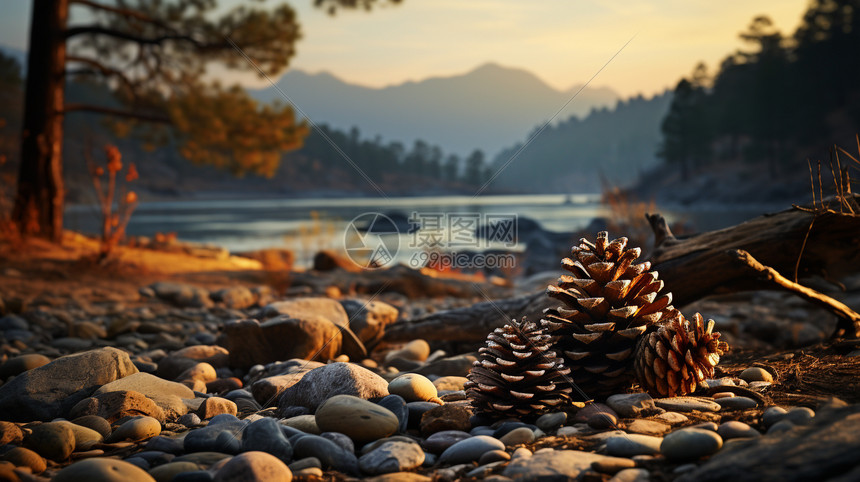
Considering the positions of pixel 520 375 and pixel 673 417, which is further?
pixel 520 375

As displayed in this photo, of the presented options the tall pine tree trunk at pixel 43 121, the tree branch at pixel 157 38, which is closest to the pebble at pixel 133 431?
the tall pine tree trunk at pixel 43 121

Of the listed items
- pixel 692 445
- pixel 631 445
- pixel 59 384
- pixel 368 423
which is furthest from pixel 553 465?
pixel 59 384

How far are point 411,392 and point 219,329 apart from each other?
3503mm

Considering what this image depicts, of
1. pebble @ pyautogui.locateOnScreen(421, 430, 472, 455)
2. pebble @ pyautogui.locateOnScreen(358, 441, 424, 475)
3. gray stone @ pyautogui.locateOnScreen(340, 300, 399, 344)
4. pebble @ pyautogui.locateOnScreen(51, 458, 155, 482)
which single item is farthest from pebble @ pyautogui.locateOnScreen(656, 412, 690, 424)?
gray stone @ pyautogui.locateOnScreen(340, 300, 399, 344)

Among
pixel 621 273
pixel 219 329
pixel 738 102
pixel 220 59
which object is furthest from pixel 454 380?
pixel 738 102

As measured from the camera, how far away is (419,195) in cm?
7812

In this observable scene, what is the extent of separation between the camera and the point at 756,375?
294 cm

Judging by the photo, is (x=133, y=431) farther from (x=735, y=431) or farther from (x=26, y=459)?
(x=735, y=431)

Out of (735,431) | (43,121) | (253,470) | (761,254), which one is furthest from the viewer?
(43,121)

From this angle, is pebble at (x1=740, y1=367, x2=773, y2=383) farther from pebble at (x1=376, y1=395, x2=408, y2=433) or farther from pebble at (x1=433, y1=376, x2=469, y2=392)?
pebble at (x1=376, y1=395, x2=408, y2=433)

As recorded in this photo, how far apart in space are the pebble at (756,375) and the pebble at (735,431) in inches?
38.3

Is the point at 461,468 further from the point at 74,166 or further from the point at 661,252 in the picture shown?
the point at 74,166

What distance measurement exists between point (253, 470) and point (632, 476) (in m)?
1.24

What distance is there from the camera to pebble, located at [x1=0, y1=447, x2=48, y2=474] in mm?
2223
